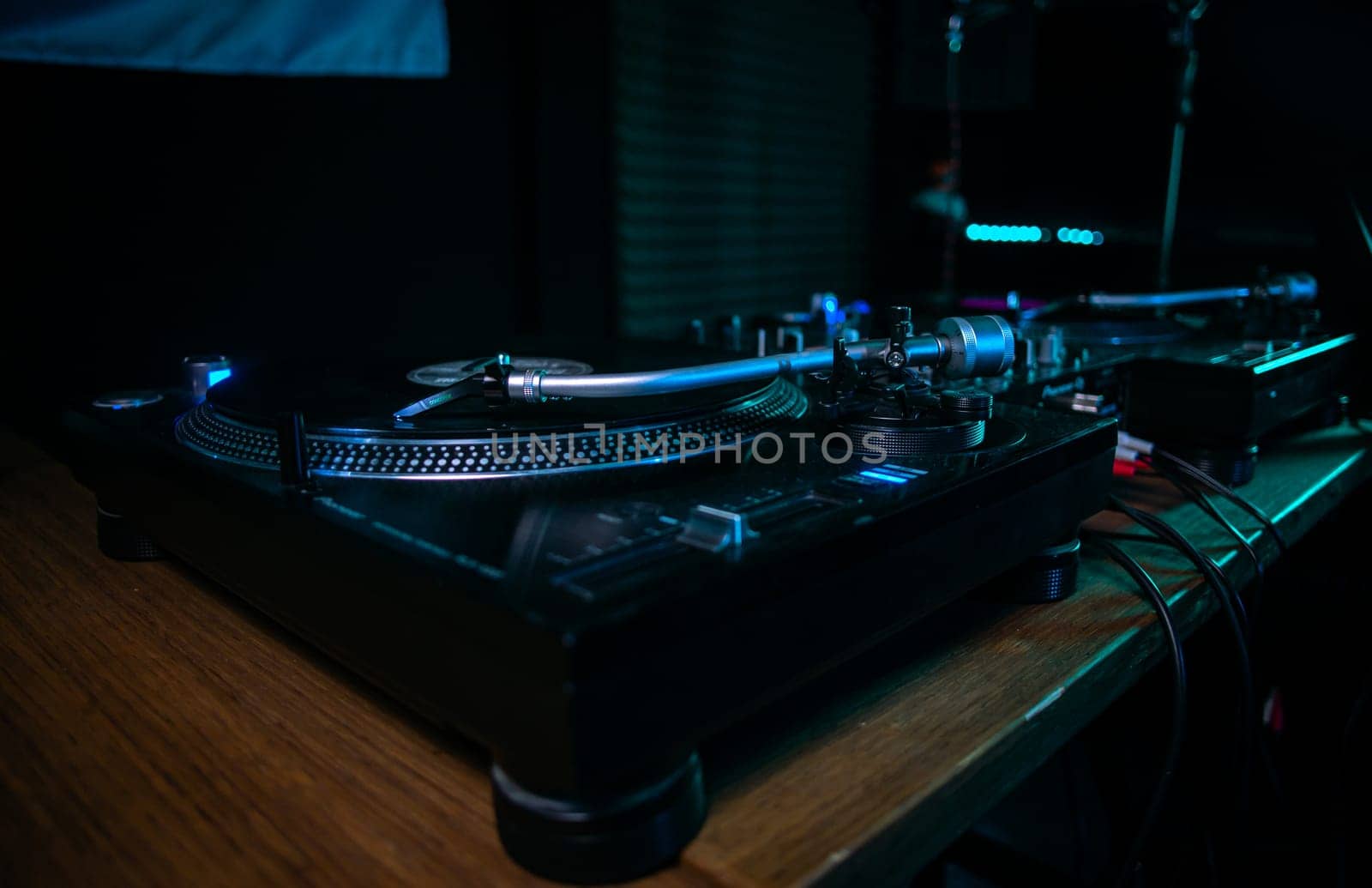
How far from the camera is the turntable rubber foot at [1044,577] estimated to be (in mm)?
858

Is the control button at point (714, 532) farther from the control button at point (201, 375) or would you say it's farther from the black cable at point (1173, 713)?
the control button at point (201, 375)

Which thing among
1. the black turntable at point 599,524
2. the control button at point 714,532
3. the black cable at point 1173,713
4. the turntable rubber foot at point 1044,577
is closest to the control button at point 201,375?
the black turntable at point 599,524

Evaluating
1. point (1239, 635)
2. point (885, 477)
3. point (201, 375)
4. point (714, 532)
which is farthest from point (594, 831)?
point (201, 375)

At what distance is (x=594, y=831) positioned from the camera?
0.48 meters

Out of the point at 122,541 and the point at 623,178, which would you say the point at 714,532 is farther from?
the point at 623,178

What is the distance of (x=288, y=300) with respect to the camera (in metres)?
1.95

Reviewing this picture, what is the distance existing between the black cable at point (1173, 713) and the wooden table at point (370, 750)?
0.7 inches

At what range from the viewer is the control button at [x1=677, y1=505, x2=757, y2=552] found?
1.76 ft

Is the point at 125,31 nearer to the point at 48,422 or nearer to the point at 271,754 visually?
the point at 48,422

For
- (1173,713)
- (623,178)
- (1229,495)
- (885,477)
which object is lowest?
(1173,713)

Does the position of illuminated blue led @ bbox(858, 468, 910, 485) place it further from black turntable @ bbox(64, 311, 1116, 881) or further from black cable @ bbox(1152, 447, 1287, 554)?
black cable @ bbox(1152, 447, 1287, 554)

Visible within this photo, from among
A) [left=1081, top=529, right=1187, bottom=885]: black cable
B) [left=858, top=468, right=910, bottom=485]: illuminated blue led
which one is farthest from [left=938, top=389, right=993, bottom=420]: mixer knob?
[left=1081, top=529, right=1187, bottom=885]: black cable

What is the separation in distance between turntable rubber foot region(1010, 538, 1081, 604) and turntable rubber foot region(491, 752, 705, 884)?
0.47m

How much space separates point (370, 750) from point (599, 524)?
23cm
